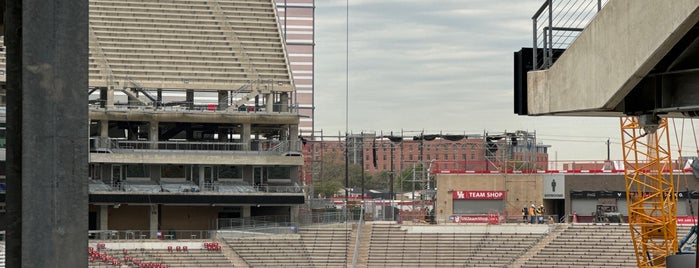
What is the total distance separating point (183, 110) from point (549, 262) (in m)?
20.4

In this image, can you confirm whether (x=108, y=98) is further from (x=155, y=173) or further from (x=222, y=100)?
(x=222, y=100)

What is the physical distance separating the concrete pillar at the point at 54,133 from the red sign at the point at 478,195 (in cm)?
6545

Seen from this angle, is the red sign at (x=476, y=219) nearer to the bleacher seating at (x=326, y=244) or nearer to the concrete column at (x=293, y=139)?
the bleacher seating at (x=326, y=244)

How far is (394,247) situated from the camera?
204 feet

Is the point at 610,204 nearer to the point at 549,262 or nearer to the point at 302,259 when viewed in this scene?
the point at 549,262

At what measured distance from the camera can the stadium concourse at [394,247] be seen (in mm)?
57719

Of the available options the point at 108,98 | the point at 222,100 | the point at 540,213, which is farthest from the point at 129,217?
the point at 540,213

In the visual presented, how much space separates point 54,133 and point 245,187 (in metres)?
60.5

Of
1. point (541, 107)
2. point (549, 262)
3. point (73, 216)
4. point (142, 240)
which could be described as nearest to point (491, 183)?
point (549, 262)

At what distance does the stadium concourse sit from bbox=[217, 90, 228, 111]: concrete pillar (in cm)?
855

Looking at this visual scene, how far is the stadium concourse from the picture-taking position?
57.7 m

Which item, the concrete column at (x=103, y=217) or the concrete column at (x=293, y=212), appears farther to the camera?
the concrete column at (x=293, y=212)

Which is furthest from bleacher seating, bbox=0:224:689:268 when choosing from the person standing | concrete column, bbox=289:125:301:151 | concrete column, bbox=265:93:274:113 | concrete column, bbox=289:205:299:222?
concrete column, bbox=265:93:274:113

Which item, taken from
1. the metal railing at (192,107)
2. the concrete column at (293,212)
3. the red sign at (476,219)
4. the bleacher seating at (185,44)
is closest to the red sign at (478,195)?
the red sign at (476,219)
